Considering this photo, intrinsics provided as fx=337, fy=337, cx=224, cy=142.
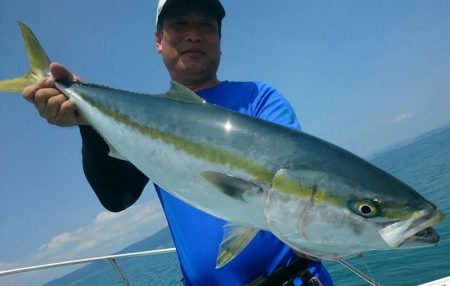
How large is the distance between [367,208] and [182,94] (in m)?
1.50

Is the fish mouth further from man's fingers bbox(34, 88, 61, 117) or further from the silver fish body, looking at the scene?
man's fingers bbox(34, 88, 61, 117)

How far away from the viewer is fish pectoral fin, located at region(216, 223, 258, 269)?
6.56 feet

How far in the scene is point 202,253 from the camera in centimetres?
263

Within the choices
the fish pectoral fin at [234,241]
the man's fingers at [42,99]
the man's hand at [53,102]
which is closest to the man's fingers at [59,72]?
the man's hand at [53,102]

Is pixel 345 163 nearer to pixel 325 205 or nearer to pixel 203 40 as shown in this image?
pixel 325 205

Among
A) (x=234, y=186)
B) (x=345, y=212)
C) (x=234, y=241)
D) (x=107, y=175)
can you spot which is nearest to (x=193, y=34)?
(x=107, y=175)

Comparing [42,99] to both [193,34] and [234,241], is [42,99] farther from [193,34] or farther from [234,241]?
[234,241]

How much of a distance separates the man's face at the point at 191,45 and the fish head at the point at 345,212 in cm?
198

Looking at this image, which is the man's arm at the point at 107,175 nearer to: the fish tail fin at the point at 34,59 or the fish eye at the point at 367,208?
the fish tail fin at the point at 34,59

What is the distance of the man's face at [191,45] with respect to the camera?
354 centimetres

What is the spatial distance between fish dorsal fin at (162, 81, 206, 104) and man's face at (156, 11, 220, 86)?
1.02 m

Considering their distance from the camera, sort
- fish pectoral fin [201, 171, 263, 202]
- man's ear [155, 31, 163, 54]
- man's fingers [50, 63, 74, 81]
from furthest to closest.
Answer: man's ear [155, 31, 163, 54] → man's fingers [50, 63, 74, 81] → fish pectoral fin [201, 171, 263, 202]

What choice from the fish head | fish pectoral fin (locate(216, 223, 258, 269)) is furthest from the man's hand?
the fish head

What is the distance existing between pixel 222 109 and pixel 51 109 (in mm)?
1561
